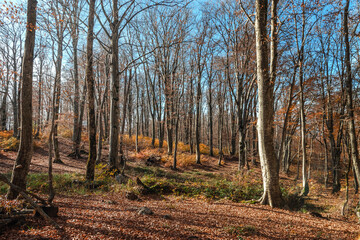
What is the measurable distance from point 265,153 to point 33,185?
791 centimetres

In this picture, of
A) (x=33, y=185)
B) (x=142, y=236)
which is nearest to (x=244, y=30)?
(x=142, y=236)

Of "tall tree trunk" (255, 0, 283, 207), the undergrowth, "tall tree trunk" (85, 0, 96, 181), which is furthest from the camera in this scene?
"tall tree trunk" (85, 0, 96, 181)

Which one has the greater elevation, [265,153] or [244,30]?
[244,30]

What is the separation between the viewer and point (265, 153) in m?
5.54

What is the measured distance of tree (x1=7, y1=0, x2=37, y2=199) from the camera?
439cm

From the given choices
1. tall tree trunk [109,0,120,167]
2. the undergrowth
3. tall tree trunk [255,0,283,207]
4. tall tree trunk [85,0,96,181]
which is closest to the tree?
the undergrowth

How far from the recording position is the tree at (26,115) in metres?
4.39

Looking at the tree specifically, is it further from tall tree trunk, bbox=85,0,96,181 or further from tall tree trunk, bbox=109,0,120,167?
tall tree trunk, bbox=109,0,120,167

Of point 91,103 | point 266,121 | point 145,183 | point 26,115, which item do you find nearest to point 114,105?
point 91,103

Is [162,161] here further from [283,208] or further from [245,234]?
[245,234]

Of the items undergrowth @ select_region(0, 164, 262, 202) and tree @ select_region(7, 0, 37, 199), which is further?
undergrowth @ select_region(0, 164, 262, 202)

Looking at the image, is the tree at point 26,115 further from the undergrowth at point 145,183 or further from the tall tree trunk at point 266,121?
the tall tree trunk at point 266,121

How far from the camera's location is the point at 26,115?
14.8ft

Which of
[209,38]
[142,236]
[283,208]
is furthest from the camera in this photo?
[209,38]
